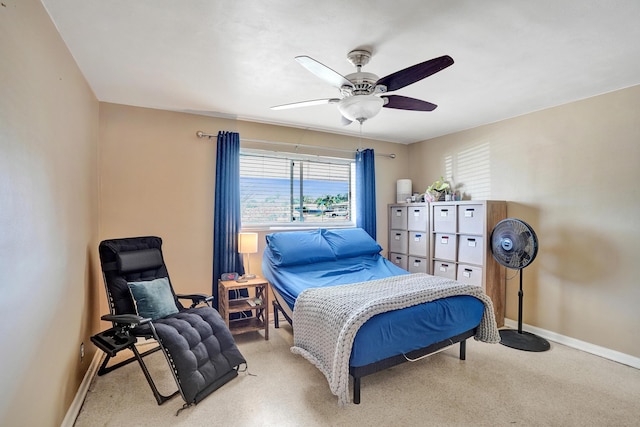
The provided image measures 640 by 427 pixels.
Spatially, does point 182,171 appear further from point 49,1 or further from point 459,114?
point 459,114

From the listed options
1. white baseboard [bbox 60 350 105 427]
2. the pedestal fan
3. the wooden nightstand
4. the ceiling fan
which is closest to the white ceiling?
the ceiling fan

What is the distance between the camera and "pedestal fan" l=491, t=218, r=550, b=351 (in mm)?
2973

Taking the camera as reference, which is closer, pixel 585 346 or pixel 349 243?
pixel 585 346

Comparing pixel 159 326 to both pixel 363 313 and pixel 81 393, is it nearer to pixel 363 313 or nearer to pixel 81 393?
pixel 81 393

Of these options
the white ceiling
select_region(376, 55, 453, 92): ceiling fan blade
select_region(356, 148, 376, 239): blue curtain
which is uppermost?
the white ceiling

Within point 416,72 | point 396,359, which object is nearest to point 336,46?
point 416,72

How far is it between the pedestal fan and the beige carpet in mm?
247

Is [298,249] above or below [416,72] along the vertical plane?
below

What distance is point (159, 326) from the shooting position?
2.21 metres

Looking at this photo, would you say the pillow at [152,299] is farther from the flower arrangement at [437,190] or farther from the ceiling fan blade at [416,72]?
the flower arrangement at [437,190]

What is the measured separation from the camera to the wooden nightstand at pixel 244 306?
10.3ft

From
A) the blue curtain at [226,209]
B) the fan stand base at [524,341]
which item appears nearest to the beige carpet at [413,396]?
the fan stand base at [524,341]

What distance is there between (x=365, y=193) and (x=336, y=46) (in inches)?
102

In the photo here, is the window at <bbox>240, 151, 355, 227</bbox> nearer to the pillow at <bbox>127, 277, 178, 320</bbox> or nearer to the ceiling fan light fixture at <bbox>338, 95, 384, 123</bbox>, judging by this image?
the pillow at <bbox>127, 277, 178, 320</bbox>
